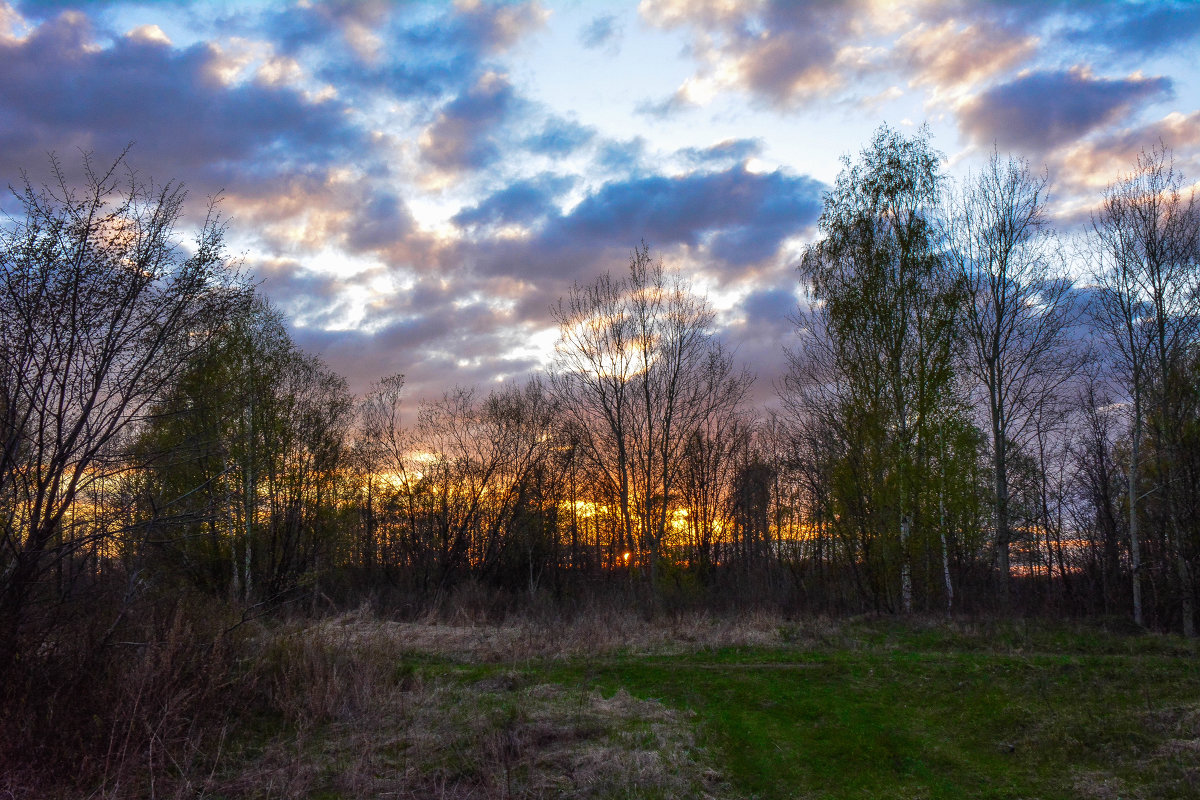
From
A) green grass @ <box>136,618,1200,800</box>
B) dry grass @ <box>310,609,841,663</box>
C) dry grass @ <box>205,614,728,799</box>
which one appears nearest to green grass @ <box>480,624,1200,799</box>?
green grass @ <box>136,618,1200,800</box>

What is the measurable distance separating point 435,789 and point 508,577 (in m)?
24.1

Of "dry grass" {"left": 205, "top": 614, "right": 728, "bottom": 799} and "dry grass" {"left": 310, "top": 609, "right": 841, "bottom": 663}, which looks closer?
"dry grass" {"left": 205, "top": 614, "right": 728, "bottom": 799}

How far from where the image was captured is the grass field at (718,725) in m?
5.69

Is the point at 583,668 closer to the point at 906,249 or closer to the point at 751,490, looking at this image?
the point at 906,249

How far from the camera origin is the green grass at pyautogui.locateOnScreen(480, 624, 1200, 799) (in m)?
5.71

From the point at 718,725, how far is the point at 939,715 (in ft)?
8.18

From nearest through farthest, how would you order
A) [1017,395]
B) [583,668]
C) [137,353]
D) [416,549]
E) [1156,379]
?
[137,353], [583,668], [1156,379], [1017,395], [416,549]

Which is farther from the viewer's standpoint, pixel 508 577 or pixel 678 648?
pixel 508 577

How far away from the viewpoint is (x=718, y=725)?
743 centimetres

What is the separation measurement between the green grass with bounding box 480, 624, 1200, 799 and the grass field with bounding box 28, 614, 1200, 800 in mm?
28

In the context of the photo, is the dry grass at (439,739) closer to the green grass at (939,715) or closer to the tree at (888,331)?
the green grass at (939,715)

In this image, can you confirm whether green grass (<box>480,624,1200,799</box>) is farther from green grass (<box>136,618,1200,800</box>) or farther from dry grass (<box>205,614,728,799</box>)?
dry grass (<box>205,614,728,799</box>)

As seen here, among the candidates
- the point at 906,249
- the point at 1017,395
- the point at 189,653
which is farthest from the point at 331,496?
the point at 1017,395

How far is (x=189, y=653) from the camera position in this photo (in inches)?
281
